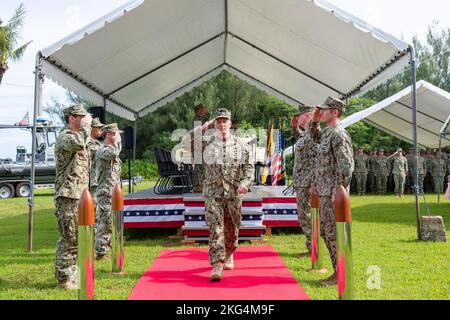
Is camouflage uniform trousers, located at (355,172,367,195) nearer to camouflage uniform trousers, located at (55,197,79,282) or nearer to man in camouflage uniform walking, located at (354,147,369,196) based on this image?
man in camouflage uniform walking, located at (354,147,369,196)

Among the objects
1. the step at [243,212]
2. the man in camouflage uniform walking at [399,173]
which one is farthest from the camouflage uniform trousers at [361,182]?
the step at [243,212]

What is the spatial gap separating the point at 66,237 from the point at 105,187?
1.80 m

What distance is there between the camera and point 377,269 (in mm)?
5676

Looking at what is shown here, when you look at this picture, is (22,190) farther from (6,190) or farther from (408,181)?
(408,181)

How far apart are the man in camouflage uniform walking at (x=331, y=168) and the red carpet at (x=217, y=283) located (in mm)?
604

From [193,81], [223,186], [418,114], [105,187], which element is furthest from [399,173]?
[223,186]

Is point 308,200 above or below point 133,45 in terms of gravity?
below

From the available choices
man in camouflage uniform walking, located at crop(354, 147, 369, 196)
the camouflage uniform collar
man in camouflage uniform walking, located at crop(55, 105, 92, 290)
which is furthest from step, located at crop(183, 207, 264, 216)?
man in camouflage uniform walking, located at crop(354, 147, 369, 196)

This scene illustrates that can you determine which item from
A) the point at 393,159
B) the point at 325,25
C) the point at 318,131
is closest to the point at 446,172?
the point at 393,159

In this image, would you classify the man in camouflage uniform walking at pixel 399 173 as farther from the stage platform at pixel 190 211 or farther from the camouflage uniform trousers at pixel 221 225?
the camouflage uniform trousers at pixel 221 225
